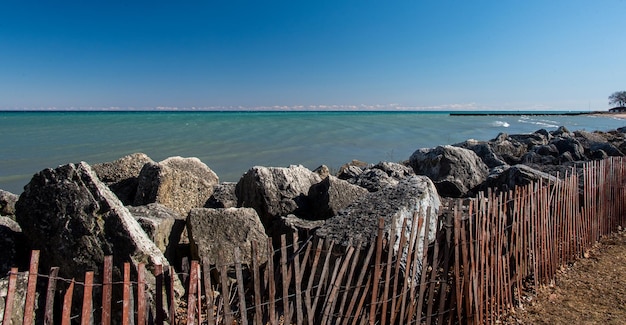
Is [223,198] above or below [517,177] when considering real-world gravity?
below

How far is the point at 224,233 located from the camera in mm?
5867

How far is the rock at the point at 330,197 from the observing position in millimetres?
6840

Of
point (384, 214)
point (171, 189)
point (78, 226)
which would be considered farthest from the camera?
point (171, 189)

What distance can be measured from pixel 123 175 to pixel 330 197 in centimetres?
519

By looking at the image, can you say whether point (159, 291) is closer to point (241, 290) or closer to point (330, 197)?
point (241, 290)

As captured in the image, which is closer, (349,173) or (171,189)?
(171,189)

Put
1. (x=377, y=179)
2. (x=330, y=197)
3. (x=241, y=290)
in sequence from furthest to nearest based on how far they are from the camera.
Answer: (x=377, y=179) < (x=330, y=197) < (x=241, y=290)

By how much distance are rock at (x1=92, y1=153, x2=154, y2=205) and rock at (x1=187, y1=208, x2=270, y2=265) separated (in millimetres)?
3110

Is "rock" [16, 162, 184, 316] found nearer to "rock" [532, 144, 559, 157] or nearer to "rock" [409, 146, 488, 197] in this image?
"rock" [409, 146, 488, 197]

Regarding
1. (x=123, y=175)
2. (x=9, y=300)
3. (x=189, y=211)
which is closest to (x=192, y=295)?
(x=9, y=300)

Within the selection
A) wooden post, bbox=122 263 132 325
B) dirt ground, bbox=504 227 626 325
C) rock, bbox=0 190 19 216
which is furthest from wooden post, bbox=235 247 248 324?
rock, bbox=0 190 19 216

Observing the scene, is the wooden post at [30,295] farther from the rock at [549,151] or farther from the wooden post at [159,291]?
the rock at [549,151]

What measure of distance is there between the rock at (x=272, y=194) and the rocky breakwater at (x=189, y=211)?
2 centimetres

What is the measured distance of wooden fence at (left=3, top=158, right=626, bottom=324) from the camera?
9.62 ft
